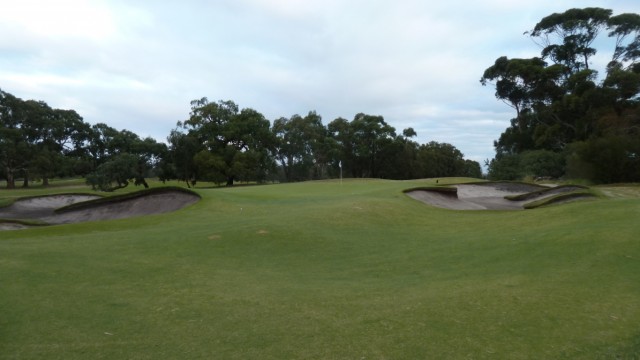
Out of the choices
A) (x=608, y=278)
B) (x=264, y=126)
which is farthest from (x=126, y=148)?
(x=608, y=278)

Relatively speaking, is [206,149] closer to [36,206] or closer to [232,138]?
[232,138]

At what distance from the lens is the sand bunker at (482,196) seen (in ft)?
88.1

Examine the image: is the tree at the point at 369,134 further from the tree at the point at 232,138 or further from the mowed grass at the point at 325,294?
the mowed grass at the point at 325,294

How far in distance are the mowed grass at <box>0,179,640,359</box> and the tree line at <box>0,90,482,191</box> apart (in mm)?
24658

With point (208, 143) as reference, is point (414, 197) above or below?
below

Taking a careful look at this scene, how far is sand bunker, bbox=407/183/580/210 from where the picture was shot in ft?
88.1

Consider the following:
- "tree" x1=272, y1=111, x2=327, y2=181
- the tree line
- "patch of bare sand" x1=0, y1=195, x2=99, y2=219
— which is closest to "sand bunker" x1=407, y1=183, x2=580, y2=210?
the tree line

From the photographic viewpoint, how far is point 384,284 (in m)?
8.20

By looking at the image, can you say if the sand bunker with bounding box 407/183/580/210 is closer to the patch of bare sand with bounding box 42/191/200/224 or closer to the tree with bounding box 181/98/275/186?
the patch of bare sand with bounding box 42/191/200/224

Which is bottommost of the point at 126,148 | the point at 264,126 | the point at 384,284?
the point at 384,284

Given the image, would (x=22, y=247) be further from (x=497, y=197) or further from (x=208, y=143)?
(x=208, y=143)

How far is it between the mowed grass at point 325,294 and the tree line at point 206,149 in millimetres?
24658

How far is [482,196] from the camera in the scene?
35688 mm

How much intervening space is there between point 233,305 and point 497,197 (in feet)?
106
